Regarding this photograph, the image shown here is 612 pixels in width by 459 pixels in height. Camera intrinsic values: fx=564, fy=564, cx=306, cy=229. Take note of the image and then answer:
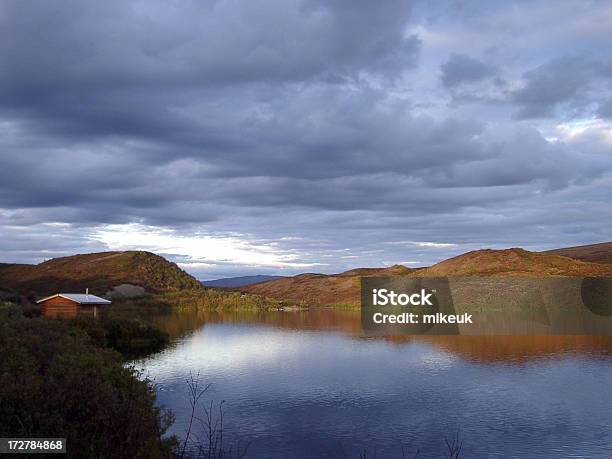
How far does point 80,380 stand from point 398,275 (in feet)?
470

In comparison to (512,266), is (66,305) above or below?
below

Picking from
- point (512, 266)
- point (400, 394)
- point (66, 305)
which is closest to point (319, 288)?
point (512, 266)

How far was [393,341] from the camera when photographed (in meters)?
66.4

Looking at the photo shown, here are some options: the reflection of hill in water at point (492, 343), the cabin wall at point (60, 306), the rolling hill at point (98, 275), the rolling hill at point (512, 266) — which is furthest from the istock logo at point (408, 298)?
the cabin wall at point (60, 306)

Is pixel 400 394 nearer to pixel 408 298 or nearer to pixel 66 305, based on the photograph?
pixel 66 305

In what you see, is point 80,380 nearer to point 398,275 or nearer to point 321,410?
point 321,410

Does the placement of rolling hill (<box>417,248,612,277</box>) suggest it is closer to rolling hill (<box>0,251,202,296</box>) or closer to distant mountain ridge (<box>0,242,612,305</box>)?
distant mountain ridge (<box>0,242,612,305</box>)

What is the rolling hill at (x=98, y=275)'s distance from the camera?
15400 cm

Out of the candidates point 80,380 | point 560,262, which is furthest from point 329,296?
point 80,380

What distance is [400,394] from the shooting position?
35.5 m
